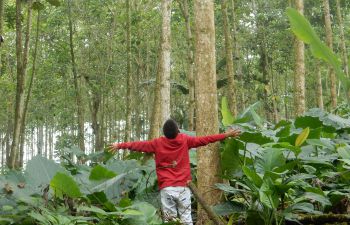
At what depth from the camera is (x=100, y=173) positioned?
3941mm

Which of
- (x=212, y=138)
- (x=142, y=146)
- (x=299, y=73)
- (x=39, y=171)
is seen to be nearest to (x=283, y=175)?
(x=212, y=138)

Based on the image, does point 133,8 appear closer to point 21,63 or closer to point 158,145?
point 21,63

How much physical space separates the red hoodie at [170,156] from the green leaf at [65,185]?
1.45m

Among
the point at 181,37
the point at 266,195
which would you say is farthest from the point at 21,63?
the point at 181,37

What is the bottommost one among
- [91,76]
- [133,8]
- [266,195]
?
[266,195]

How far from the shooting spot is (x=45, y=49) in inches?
848

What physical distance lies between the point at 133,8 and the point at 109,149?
14565mm

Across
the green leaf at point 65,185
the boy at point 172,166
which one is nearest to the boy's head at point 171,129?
the boy at point 172,166

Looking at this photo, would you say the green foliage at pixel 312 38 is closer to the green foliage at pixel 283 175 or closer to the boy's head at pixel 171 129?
the green foliage at pixel 283 175

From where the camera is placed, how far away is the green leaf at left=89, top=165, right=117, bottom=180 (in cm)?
391

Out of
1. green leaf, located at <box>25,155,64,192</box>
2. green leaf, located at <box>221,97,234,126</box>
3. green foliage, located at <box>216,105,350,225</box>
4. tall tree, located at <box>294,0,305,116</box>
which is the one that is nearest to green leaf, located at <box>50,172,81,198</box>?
green leaf, located at <box>25,155,64,192</box>

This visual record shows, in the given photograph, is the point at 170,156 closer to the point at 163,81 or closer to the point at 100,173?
the point at 100,173

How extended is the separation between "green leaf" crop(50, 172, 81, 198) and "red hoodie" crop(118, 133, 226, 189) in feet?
4.76

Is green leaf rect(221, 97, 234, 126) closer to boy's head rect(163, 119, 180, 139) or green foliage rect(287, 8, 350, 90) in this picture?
boy's head rect(163, 119, 180, 139)
